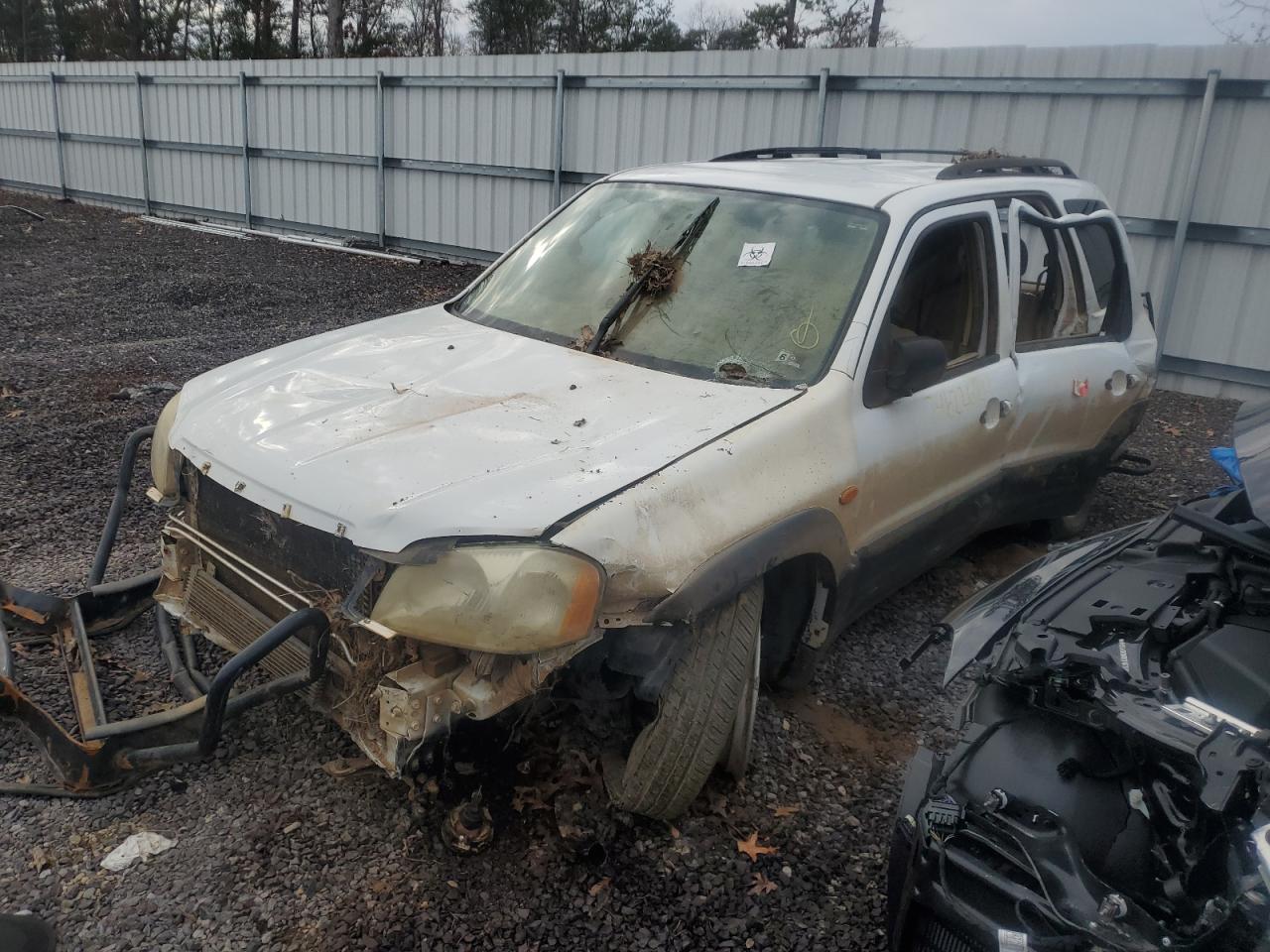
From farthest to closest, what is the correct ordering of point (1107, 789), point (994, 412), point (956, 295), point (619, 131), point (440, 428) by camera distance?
point (619, 131) → point (956, 295) → point (994, 412) → point (440, 428) → point (1107, 789)

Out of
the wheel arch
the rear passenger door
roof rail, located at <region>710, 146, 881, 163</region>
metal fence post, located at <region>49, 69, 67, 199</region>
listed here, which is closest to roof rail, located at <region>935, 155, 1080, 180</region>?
the rear passenger door

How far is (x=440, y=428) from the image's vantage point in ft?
9.18

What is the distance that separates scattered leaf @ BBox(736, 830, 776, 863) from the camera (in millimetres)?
2803

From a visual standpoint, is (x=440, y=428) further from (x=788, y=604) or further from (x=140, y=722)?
(x=788, y=604)

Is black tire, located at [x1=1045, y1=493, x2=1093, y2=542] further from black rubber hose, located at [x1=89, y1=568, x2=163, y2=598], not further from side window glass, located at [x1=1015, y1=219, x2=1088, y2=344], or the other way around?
black rubber hose, located at [x1=89, y1=568, x2=163, y2=598]

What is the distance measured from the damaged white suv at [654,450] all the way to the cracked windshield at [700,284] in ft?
Result: 0.04

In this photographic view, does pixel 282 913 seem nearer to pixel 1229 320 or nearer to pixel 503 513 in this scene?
pixel 503 513

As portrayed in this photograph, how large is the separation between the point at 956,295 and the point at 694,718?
87.1 inches

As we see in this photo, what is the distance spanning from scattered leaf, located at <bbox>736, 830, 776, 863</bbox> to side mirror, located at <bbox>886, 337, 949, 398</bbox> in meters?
1.51

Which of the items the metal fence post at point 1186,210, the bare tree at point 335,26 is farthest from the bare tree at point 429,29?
the metal fence post at point 1186,210

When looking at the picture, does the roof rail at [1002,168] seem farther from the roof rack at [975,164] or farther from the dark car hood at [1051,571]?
the dark car hood at [1051,571]

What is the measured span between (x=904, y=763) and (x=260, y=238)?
47.2 ft

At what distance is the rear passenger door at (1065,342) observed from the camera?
161 inches

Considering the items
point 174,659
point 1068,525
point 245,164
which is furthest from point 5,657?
point 245,164
